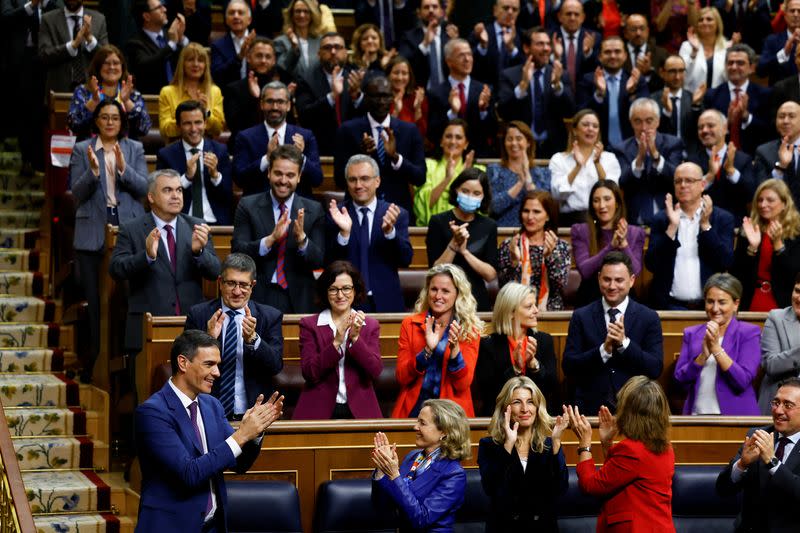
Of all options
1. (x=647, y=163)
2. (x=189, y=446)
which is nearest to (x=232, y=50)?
(x=647, y=163)

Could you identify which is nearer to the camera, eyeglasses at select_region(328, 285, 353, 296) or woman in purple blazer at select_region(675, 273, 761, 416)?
eyeglasses at select_region(328, 285, 353, 296)

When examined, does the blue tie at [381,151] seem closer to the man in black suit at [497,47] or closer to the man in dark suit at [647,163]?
the man in dark suit at [647,163]

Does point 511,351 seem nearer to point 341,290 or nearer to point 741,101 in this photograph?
point 341,290

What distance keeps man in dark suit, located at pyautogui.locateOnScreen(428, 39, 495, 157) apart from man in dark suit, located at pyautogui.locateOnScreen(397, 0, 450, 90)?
33cm

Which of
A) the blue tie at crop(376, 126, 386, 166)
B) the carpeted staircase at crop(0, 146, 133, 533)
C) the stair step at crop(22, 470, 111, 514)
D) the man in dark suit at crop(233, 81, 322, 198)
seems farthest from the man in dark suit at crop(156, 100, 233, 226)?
the stair step at crop(22, 470, 111, 514)

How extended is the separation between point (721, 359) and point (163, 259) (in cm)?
248

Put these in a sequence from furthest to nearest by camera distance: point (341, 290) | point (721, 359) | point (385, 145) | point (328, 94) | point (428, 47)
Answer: point (428, 47) < point (328, 94) < point (385, 145) < point (721, 359) < point (341, 290)

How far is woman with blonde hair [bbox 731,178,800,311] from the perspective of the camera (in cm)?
684

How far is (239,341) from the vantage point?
556 cm

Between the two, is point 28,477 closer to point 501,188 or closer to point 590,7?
point 501,188

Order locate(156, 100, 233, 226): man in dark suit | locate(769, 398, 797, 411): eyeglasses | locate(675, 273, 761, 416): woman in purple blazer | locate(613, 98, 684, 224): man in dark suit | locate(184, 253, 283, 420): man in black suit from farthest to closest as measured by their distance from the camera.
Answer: locate(613, 98, 684, 224): man in dark suit, locate(156, 100, 233, 226): man in dark suit, locate(675, 273, 761, 416): woman in purple blazer, locate(184, 253, 283, 420): man in black suit, locate(769, 398, 797, 411): eyeglasses

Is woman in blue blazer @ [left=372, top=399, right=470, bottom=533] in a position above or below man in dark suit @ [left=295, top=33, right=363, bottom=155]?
below

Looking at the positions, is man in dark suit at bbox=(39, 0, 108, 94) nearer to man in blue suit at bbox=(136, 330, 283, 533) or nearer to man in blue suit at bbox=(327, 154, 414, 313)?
man in blue suit at bbox=(327, 154, 414, 313)

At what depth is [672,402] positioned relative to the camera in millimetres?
6297
